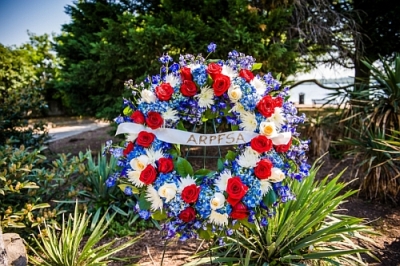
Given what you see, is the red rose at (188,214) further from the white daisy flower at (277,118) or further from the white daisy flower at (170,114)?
the white daisy flower at (277,118)

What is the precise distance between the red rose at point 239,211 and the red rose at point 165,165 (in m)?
0.44

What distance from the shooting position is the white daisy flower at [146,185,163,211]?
182cm

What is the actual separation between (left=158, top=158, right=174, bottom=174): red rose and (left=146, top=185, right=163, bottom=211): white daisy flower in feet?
0.39

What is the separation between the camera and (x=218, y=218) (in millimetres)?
1758

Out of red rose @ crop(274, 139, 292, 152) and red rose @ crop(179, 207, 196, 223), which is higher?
red rose @ crop(274, 139, 292, 152)

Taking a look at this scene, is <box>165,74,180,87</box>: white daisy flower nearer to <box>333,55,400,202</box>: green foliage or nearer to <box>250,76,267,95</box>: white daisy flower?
<box>250,76,267,95</box>: white daisy flower

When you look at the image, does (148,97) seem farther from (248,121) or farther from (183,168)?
(248,121)

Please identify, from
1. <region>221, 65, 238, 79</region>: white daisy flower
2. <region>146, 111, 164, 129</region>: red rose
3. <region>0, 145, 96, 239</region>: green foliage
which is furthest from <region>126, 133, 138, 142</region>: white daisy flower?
<region>0, 145, 96, 239</region>: green foliage

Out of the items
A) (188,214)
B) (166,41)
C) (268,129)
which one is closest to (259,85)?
(268,129)

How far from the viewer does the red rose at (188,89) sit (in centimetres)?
192

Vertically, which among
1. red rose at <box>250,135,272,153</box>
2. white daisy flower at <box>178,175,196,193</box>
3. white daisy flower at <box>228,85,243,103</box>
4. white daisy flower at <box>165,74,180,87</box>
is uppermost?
white daisy flower at <box>165,74,180,87</box>

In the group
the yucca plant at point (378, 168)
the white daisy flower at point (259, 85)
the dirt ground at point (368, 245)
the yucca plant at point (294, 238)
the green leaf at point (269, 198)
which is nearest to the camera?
the green leaf at point (269, 198)

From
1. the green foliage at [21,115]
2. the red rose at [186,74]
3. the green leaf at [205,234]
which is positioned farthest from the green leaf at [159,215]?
the green foliage at [21,115]

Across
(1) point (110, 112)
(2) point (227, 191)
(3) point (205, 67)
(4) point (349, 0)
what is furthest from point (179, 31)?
(4) point (349, 0)
